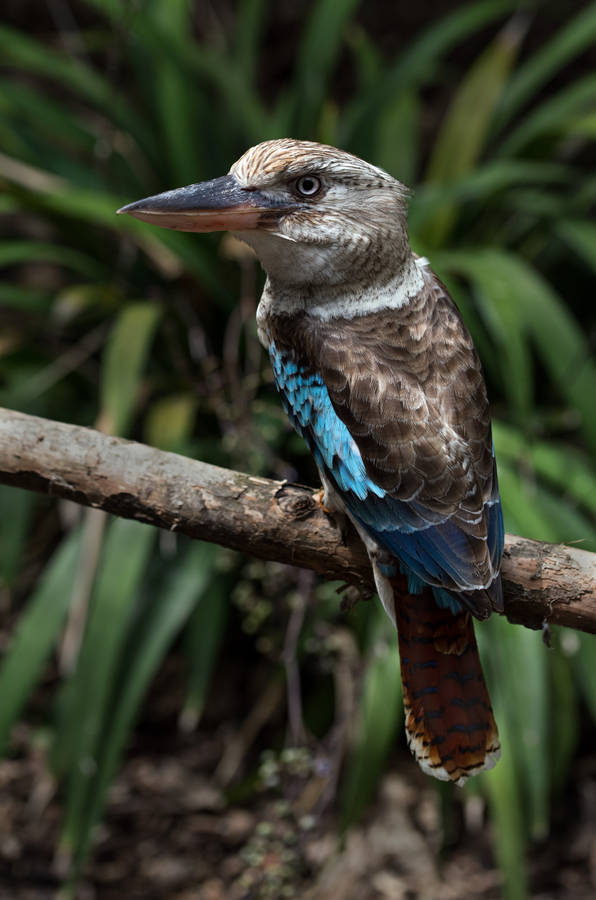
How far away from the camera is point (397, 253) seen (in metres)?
1.57

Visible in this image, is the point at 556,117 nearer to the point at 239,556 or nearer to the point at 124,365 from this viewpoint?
the point at 124,365

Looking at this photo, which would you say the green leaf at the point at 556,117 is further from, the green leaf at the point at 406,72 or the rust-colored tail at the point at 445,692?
the rust-colored tail at the point at 445,692

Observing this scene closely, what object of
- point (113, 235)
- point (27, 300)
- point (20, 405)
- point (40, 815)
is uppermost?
point (113, 235)

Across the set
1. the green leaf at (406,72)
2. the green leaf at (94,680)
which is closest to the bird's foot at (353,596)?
the green leaf at (94,680)

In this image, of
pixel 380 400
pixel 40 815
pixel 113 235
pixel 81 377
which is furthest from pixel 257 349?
pixel 40 815

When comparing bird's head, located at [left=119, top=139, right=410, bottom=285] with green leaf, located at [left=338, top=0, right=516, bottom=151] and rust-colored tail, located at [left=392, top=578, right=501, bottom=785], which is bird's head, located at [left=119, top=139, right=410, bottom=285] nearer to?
rust-colored tail, located at [left=392, top=578, right=501, bottom=785]

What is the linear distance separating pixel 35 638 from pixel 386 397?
1299 millimetres

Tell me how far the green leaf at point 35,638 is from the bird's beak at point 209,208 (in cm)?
121

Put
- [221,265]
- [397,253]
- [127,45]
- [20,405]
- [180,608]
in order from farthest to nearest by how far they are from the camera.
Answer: [127,45], [221,265], [20,405], [180,608], [397,253]

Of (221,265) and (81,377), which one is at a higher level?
(221,265)

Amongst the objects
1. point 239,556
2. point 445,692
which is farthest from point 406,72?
point 445,692

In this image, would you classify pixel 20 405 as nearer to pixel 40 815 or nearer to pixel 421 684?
pixel 40 815

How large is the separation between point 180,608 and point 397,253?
1.21 metres

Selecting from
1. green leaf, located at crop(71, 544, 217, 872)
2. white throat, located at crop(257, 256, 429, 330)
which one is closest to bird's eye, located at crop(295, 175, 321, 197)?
white throat, located at crop(257, 256, 429, 330)
